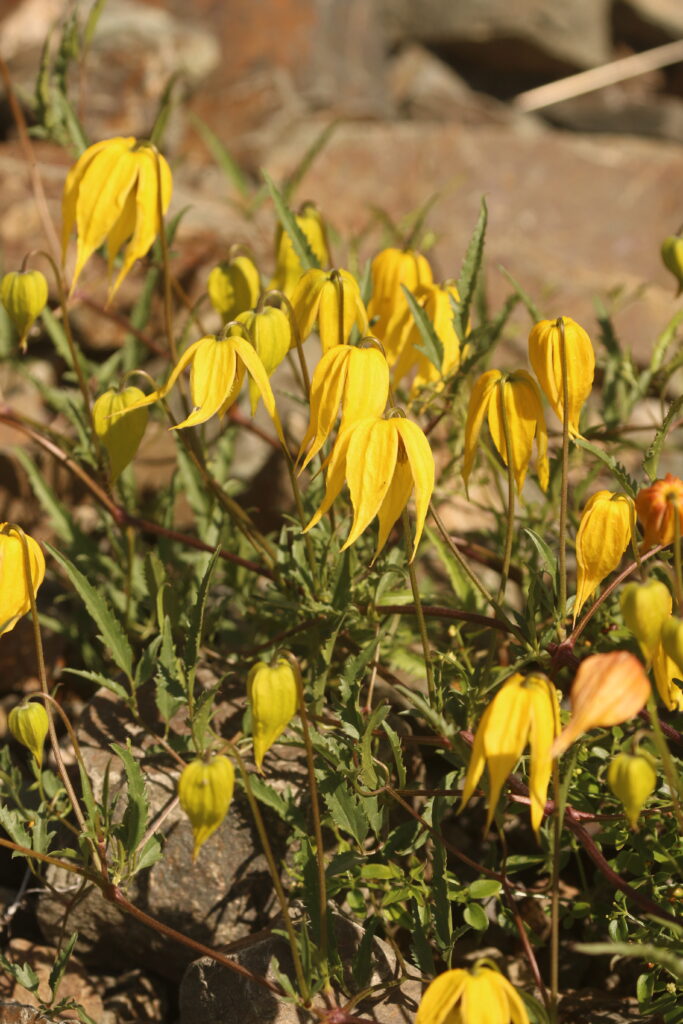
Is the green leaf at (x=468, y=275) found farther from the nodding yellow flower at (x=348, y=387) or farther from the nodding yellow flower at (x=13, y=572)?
the nodding yellow flower at (x=13, y=572)

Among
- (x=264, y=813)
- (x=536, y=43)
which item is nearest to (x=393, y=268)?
(x=264, y=813)

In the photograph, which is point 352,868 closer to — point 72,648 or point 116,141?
point 72,648

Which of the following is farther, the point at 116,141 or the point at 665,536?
the point at 116,141

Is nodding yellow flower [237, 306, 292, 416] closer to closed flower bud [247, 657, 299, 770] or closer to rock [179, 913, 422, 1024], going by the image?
closed flower bud [247, 657, 299, 770]

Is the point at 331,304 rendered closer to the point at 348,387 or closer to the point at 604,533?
the point at 348,387

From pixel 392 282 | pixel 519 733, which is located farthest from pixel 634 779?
pixel 392 282

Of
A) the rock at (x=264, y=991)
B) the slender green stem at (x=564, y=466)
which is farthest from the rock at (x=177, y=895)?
the slender green stem at (x=564, y=466)
